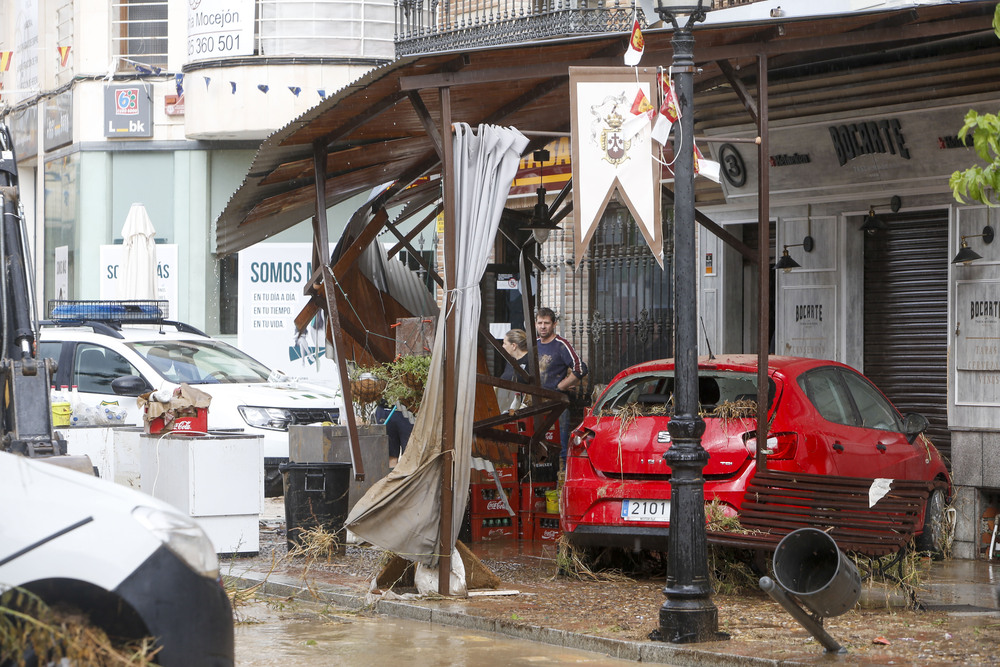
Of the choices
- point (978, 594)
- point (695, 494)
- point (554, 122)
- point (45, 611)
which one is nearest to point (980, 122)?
point (695, 494)

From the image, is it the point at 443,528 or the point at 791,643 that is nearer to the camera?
the point at 791,643

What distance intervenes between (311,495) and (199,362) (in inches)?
174

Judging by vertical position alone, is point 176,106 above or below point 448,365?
above

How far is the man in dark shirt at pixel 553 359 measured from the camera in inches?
564

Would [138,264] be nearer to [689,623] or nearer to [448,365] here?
[448,365]

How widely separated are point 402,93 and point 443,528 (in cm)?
326

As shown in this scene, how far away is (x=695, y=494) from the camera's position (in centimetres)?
826

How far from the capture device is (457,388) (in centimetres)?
986

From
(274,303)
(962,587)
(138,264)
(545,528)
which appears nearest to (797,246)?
(545,528)

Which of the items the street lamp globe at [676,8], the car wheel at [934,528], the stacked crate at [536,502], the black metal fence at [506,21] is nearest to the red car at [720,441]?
the car wheel at [934,528]

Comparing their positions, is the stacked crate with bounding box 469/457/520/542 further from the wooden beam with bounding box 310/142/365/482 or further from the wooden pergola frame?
the wooden beam with bounding box 310/142/365/482

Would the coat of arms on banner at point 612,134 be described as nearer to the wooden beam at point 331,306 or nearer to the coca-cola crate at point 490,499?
the wooden beam at point 331,306

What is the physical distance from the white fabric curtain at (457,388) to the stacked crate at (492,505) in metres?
Answer: 3.26

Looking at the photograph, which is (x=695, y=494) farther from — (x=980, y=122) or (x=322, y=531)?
(x=322, y=531)
